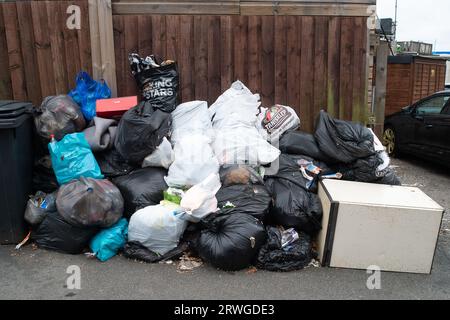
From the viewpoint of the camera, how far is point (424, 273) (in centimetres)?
338

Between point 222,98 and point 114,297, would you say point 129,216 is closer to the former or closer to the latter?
point 114,297

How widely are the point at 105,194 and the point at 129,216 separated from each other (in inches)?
14.3

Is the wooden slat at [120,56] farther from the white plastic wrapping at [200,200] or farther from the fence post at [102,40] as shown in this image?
the white plastic wrapping at [200,200]

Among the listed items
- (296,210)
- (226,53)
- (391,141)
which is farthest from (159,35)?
(391,141)

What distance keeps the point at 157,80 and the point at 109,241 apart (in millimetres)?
1832

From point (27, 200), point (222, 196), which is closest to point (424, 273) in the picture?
point (222, 196)

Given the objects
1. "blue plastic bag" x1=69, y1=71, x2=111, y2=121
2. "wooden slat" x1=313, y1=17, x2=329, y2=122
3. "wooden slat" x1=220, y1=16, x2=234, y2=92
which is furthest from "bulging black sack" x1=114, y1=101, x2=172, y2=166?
"wooden slat" x1=313, y1=17, x2=329, y2=122

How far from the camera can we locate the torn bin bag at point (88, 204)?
3422 millimetres

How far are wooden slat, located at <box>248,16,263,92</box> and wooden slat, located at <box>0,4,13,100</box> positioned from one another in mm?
2734

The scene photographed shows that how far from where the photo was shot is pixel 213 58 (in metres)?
4.74

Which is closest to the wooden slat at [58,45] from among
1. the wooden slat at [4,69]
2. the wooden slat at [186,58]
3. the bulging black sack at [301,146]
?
the wooden slat at [4,69]

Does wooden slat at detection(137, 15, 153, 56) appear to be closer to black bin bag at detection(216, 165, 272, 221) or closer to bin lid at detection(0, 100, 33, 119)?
bin lid at detection(0, 100, 33, 119)

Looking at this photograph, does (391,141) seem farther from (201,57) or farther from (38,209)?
(38,209)

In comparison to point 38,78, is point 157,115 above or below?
below
